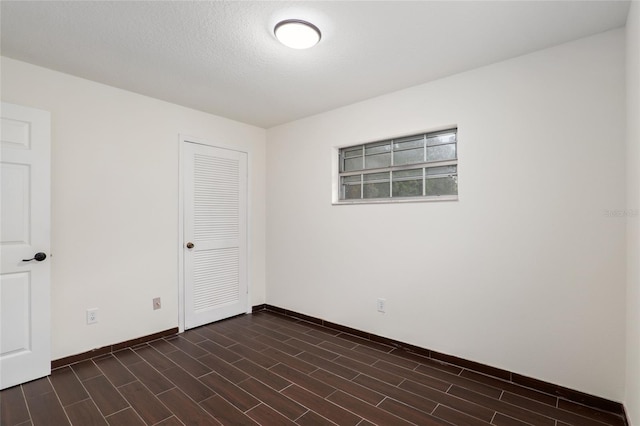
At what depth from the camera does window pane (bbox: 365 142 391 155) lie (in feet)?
10.8

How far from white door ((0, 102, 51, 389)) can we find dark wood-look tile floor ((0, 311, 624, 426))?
228mm

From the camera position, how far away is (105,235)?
2.96 meters

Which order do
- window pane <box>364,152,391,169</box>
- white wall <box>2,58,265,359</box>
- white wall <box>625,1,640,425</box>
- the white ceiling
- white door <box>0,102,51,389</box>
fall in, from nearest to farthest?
white wall <box>625,1,640,425</box> < the white ceiling < white door <box>0,102,51,389</box> < white wall <box>2,58,265,359</box> < window pane <box>364,152,391,169</box>

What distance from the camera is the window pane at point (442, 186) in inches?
111

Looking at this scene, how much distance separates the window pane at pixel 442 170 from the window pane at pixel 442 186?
54mm

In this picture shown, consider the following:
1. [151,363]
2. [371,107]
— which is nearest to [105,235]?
[151,363]

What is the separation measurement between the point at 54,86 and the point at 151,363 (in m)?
2.47

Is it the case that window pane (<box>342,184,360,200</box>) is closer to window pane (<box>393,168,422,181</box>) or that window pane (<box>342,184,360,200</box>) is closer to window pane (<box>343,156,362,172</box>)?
window pane (<box>343,156,362,172</box>)

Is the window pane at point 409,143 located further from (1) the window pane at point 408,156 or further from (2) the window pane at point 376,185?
(2) the window pane at point 376,185

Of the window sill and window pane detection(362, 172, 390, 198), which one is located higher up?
window pane detection(362, 172, 390, 198)

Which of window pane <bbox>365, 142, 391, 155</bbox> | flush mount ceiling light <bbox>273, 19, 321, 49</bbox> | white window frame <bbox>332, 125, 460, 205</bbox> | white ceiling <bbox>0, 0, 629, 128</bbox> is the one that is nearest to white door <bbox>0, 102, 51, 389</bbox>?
white ceiling <bbox>0, 0, 629, 128</bbox>

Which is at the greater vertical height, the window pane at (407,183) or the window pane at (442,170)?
the window pane at (442,170)

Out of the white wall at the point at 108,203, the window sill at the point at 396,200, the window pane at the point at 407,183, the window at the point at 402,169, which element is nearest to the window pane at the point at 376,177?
the window at the point at 402,169

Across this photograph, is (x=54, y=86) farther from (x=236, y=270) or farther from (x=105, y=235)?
(x=236, y=270)
